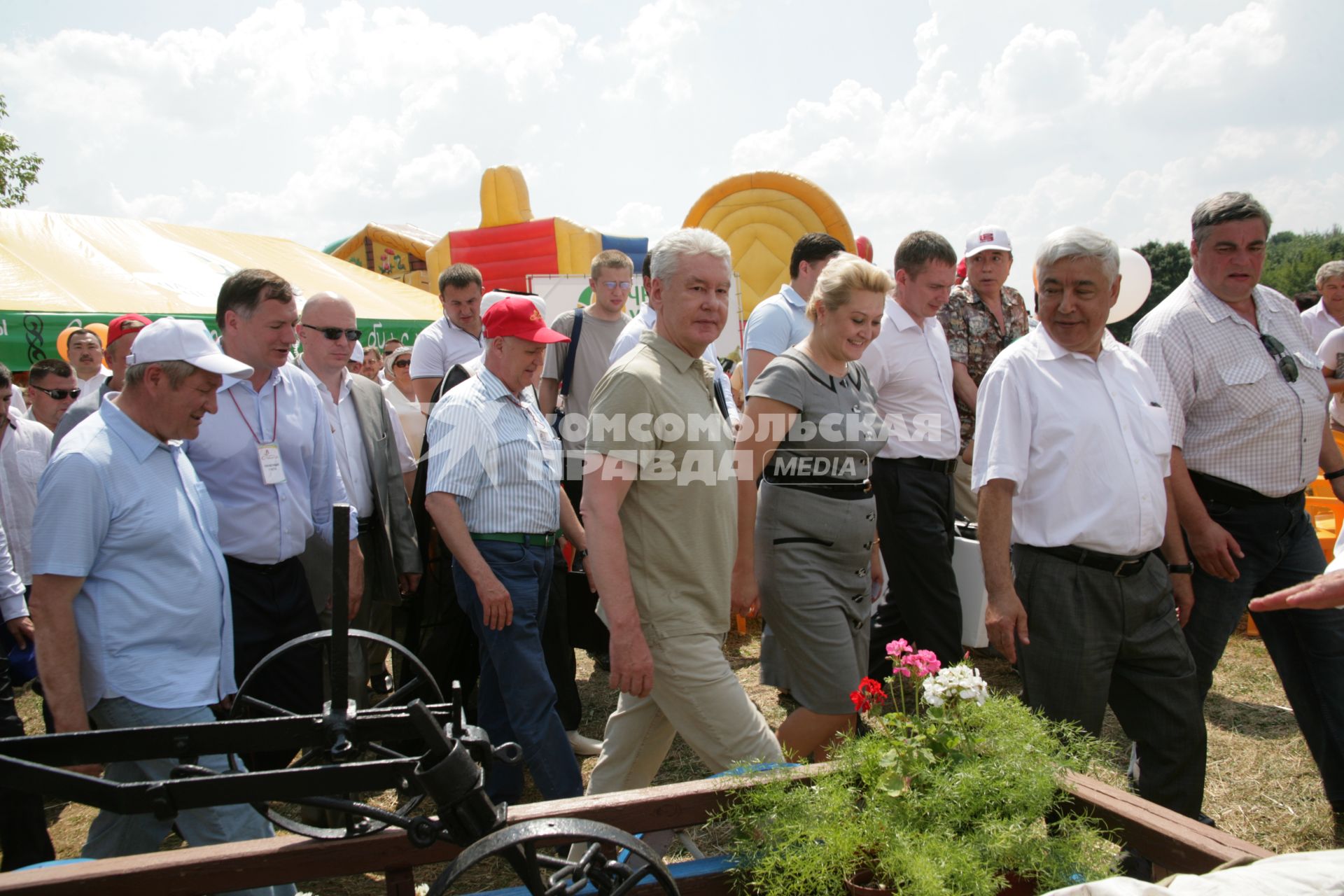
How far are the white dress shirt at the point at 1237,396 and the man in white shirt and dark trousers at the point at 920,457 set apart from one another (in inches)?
39.6

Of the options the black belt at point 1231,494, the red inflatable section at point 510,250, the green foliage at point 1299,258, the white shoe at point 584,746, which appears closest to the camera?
the black belt at point 1231,494

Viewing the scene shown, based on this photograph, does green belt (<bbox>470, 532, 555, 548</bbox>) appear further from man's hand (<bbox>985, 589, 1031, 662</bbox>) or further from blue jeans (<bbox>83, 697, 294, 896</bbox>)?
man's hand (<bbox>985, 589, 1031, 662</bbox>)

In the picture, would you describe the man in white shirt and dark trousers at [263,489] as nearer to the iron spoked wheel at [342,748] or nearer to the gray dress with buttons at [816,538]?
the iron spoked wheel at [342,748]

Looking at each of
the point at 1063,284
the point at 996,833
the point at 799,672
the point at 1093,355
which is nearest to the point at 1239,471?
the point at 1093,355

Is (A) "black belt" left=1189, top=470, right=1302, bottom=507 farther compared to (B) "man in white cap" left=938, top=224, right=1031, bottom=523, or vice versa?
(B) "man in white cap" left=938, top=224, right=1031, bottom=523

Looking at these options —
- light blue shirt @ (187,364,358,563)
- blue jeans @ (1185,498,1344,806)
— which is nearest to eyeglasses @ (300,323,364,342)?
light blue shirt @ (187,364,358,563)

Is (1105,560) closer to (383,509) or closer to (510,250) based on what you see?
(383,509)

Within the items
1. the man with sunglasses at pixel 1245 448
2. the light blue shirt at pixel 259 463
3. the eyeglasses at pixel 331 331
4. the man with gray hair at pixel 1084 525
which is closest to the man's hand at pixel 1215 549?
the man with sunglasses at pixel 1245 448

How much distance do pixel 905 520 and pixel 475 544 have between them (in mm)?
1966

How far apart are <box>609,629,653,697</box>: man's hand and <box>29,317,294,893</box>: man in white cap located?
1.00 m

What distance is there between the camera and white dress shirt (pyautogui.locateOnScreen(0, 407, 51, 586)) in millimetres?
4484

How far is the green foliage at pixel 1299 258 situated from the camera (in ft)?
172

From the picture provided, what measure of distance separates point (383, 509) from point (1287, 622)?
12.1 feet

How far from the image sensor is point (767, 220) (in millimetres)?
→ 14852
